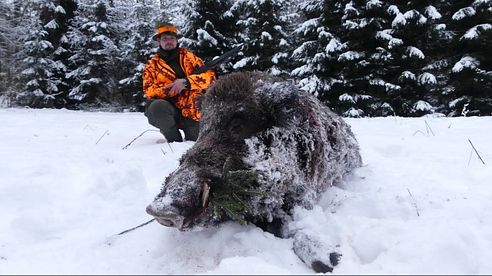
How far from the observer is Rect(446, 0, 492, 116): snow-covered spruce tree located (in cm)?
1234

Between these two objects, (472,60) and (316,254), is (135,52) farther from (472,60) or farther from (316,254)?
(316,254)

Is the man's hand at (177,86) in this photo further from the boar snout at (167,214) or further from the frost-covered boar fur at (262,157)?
the boar snout at (167,214)

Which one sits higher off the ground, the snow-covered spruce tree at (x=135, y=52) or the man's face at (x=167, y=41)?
the man's face at (x=167, y=41)

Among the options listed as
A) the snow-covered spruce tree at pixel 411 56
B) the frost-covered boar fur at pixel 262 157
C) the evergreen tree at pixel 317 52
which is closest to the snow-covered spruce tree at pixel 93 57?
the evergreen tree at pixel 317 52

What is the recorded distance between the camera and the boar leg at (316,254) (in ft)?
5.88

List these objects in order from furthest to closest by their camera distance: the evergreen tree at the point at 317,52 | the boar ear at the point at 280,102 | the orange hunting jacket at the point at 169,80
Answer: the evergreen tree at the point at 317,52, the orange hunting jacket at the point at 169,80, the boar ear at the point at 280,102

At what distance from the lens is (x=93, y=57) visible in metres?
20.1

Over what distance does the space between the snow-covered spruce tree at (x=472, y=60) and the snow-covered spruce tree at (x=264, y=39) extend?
6032 mm

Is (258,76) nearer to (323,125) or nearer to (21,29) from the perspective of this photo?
(323,125)

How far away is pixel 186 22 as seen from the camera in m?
17.4

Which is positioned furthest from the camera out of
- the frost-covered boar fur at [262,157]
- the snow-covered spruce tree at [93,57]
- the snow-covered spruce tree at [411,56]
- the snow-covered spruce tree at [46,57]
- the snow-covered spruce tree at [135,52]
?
the snow-covered spruce tree at [93,57]

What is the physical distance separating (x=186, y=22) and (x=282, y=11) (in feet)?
14.2

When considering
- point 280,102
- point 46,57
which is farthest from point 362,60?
point 46,57

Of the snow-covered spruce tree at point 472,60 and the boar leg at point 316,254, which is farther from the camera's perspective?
the snow-covered spruce tree at point 472,60
